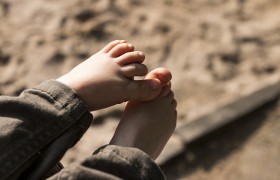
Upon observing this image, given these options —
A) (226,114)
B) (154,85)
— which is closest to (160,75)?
(154,85)

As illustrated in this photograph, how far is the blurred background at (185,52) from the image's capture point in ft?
6.18

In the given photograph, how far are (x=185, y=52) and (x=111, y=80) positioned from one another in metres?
1.03

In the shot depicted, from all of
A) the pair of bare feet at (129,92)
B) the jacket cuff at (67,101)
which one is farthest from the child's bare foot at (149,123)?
the jacket cuff at (67,101)

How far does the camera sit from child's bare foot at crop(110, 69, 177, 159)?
130 centimetres

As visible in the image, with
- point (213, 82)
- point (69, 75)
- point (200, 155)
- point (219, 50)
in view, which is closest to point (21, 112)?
point (69, 75)

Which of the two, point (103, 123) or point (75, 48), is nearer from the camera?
point (103, 123)

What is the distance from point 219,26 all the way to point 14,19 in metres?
0.84

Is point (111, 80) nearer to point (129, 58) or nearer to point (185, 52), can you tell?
point (129, 58)

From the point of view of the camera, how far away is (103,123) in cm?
200

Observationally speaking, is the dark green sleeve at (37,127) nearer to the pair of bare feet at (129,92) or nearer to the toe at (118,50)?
the pair of bare feet at (129,92)

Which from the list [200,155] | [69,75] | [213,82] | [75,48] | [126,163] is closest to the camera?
[126,163]

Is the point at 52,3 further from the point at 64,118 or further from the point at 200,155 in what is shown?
the point at 64,118

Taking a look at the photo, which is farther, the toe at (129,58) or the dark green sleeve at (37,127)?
the toe at (129,58)

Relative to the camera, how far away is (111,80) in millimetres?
1265
